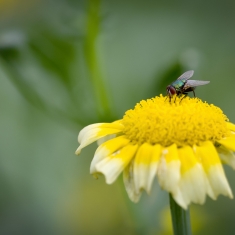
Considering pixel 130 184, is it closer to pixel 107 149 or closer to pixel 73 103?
pixel 107 149

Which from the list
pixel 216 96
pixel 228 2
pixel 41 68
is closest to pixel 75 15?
pixel 41 68

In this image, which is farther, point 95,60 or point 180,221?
point 95,60

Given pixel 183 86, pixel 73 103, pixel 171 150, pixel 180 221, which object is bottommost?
pixel 180 221

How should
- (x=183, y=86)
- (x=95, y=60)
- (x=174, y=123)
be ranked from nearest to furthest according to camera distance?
(x=174, y=123) < (x=183, y=86) < (x=95, y=60)

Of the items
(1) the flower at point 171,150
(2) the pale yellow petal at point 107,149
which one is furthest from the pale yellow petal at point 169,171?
(2) the pale yellow petal at point 107,149

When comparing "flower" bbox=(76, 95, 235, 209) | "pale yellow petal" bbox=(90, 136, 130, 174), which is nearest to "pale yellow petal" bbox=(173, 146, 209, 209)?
"flower" bbox=(76, 95, 235, 209)

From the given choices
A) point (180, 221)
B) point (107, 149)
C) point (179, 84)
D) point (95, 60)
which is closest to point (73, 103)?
point (95, 60)

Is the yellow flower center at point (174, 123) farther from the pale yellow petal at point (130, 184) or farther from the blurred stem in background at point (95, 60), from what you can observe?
the blurred stem in background at point (95, 60)
